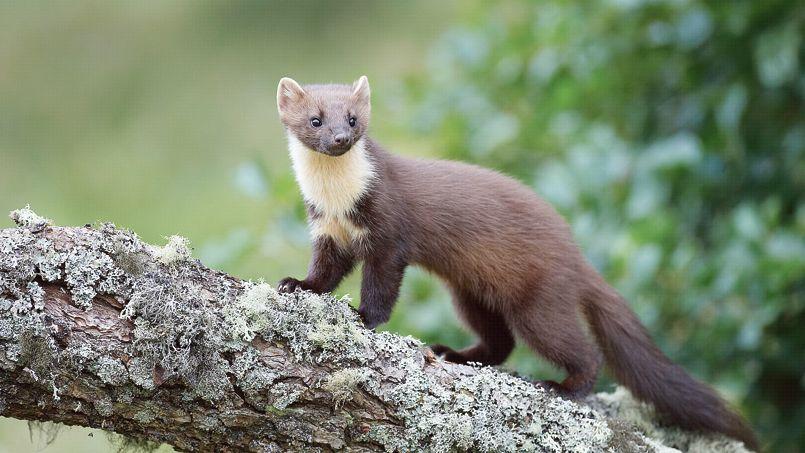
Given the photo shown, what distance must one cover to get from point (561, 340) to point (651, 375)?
588mm

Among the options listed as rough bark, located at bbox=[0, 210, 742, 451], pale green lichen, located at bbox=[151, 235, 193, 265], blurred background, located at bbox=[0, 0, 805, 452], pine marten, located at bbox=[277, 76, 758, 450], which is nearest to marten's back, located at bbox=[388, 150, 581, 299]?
pine marten, located at bbox=[277, 76, 758, 450]

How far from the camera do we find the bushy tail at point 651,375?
4727mm

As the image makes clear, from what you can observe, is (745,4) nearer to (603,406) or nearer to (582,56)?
(582,56)

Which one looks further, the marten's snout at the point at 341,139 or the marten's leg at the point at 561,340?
the marten's leg at the point at 561,340

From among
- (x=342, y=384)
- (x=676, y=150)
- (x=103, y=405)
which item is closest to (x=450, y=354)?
(x=342, y=384)

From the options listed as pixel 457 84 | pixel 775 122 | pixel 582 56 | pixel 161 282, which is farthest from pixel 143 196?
pixel 161 282

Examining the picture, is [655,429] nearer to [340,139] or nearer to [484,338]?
[484,338]

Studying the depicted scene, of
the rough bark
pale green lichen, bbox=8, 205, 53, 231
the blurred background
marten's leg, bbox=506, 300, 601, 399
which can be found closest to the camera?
the rough bark

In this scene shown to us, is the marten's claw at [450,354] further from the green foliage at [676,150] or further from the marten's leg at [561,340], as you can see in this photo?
the green foliage at [676,150]

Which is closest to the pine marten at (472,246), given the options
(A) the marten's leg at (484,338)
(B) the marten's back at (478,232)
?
(B) the marten's back at (478,232)

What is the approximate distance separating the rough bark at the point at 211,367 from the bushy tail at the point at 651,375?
1207 millimetres

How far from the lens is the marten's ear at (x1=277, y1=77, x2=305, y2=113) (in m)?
4.83

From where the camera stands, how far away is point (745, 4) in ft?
20.3

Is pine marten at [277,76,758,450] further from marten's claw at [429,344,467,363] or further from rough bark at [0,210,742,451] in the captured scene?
rough bark at [0,210,742,451]
